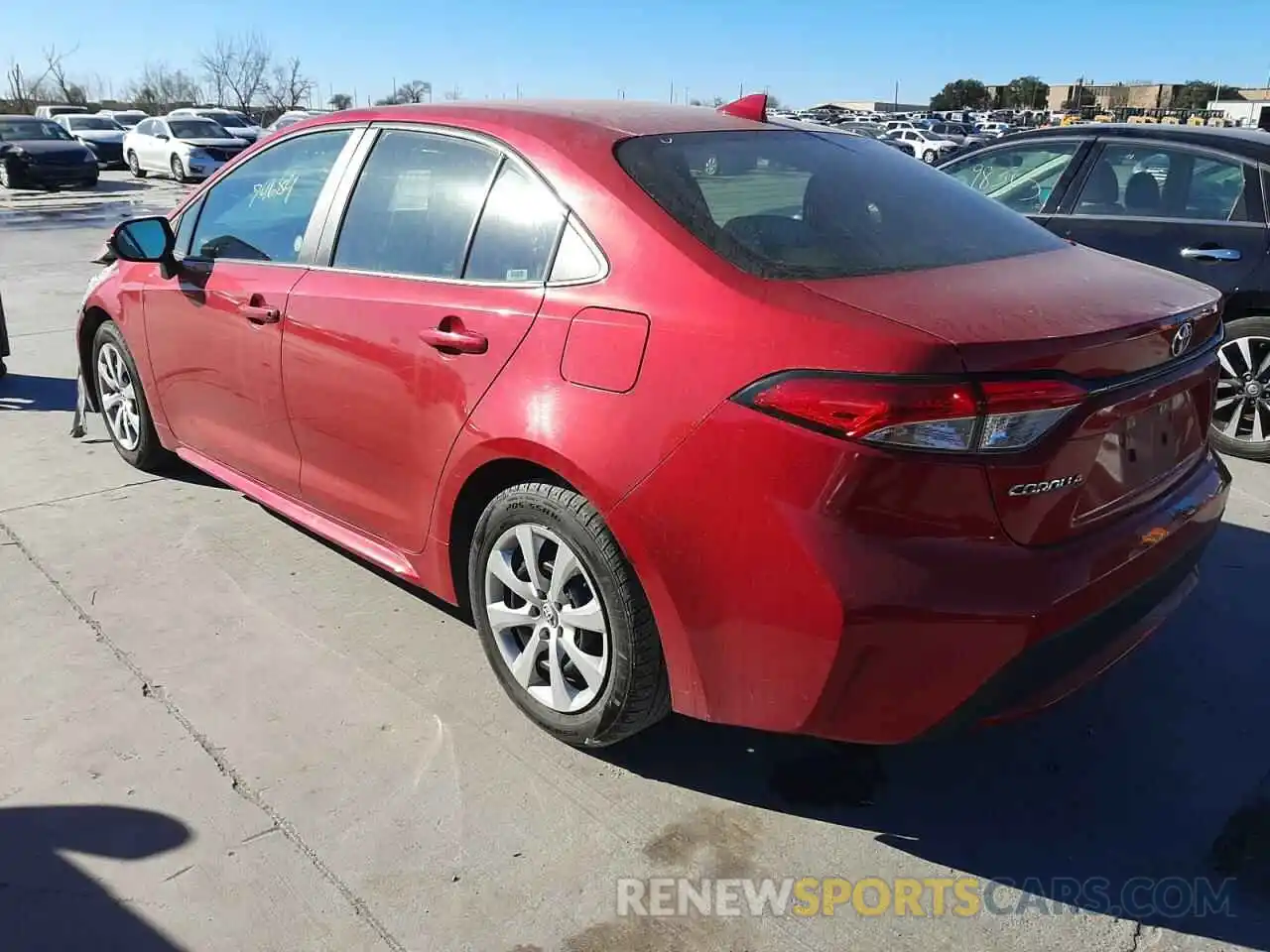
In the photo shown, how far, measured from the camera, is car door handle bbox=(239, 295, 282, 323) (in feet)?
11.7

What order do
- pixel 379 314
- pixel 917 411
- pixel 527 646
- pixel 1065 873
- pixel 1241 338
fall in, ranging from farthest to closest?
pixel 1241 338 < pixel 379 314 < pixel 527 646 < pixel 1065 873 < pixel 917 411

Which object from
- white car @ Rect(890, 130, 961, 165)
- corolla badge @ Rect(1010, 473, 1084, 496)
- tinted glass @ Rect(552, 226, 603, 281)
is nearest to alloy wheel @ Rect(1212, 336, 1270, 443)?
corolla badge @ Rect(1010, 473, 1084, 496)

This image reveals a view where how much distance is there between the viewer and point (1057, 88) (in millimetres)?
107000

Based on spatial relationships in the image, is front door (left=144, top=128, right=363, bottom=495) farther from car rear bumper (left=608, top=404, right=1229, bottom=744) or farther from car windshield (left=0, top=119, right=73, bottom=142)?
car windshield (left=0, top=119, right=73, bottom=142)

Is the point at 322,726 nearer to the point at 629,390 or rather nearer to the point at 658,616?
the point at 658,616

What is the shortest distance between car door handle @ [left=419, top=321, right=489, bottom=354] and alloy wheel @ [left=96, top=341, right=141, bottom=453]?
2463mm

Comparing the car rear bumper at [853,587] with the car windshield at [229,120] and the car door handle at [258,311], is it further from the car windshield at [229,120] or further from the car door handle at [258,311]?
the car windshield at [229,120]

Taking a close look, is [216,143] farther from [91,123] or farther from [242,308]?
[242,308]

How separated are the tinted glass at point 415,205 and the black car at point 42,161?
25163 mm

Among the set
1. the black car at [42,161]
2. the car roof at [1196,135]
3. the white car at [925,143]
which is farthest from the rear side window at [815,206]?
the white car at [925,143]

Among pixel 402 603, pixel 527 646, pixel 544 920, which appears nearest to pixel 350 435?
pixel 402 603

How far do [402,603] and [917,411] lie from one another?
2244 mm

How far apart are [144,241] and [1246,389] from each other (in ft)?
17.4

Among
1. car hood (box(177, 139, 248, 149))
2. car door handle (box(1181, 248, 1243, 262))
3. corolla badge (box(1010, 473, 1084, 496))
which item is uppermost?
car hood (box(177, 139, 248, 149))
